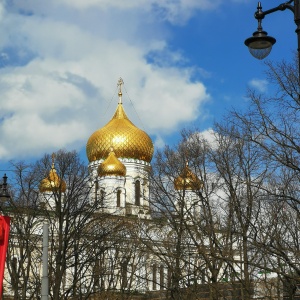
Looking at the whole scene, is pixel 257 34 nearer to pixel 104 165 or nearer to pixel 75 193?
pixel 75 193

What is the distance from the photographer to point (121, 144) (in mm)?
→ 59969

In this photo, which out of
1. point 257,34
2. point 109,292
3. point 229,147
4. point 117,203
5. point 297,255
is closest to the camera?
point 257,34

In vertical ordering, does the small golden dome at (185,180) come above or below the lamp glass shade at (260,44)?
above

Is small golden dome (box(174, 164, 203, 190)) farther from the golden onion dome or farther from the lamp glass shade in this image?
the golden onion dome

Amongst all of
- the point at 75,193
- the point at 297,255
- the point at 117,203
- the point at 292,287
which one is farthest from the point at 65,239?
the point at 117,203

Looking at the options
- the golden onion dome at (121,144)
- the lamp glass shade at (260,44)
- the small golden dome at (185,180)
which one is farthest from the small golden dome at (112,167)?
the lamp glass shade at (260,44)

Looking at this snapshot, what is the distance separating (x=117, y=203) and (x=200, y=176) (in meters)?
28.8

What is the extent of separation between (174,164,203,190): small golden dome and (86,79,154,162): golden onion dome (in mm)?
30983

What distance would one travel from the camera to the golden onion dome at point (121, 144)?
2356 inches

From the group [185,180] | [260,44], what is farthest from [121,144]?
[260,44]

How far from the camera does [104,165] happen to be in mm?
56062

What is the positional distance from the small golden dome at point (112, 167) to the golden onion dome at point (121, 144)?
2.17 meters

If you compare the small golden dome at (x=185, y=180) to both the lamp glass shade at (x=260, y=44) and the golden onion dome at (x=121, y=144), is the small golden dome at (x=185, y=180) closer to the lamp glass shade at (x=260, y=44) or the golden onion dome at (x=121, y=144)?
the lamp glass shade at (x=260, y=44)

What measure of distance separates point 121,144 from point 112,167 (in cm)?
416
